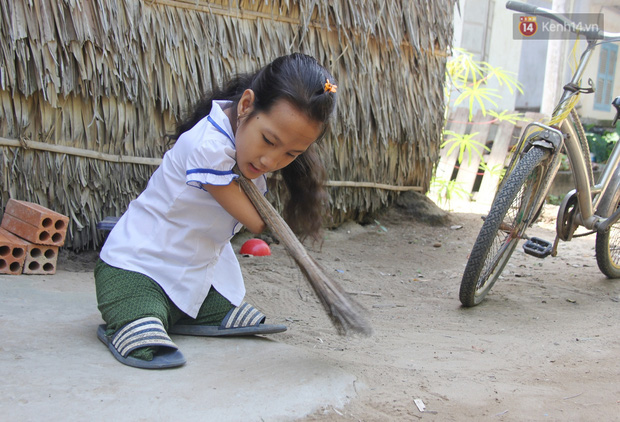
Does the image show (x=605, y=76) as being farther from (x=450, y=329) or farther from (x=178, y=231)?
(x=178, y=231)

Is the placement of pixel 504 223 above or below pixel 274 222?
below

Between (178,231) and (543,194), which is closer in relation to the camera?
(178,231)

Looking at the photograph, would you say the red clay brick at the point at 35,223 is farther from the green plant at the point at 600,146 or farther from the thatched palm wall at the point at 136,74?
the green plant at the point at 600,146

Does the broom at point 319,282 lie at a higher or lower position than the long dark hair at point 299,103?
lower

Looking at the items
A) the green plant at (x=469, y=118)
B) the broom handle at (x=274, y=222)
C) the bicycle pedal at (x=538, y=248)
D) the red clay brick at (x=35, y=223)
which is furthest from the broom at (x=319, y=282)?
the green plant at (x=469, y=118)

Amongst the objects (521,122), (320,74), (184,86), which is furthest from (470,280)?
(521,122)

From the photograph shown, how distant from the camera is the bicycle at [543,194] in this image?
106 inches

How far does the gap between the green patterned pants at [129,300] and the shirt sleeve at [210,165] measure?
0.42 metres

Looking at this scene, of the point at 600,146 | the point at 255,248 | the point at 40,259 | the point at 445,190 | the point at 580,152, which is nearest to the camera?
the point at 40,259

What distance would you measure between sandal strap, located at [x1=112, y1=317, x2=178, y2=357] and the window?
1081cm

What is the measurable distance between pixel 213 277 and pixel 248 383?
0.60m

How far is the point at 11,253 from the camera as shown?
281cm

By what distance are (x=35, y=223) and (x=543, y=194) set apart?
2497mm

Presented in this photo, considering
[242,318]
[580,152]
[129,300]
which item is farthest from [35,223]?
[580,152]
